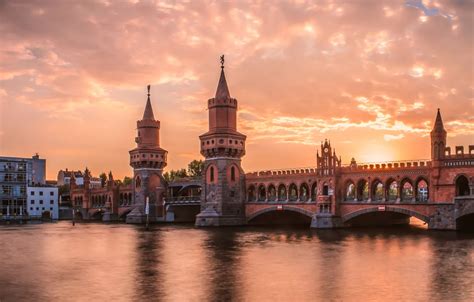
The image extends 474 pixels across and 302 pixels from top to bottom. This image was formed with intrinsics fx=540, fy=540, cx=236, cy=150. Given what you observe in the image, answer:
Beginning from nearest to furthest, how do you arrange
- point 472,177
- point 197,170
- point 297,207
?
point 472,177 → point 297,207 → point 197,170

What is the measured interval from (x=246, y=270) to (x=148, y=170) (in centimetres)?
7257

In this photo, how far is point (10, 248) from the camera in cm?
5094

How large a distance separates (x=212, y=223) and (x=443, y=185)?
35.6 m

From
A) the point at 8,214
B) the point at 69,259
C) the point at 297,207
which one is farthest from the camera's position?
the point at 8,214

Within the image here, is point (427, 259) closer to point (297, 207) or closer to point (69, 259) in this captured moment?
point (69, 259)

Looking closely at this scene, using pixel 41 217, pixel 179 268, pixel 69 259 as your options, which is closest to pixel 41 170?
pixel 41 217

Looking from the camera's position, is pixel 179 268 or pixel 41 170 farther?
pixel 41 170

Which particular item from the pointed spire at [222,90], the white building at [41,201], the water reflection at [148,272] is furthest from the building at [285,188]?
the water reflection at [148,272]

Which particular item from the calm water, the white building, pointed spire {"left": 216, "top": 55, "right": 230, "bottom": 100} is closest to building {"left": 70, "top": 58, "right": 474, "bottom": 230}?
pointed spire {"left": 216, "top": 55, "right": 230, "bottom": 100}

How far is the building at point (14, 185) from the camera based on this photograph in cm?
12394

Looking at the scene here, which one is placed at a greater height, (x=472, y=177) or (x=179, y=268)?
(x=472, y=177)

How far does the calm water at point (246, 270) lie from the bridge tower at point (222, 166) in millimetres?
29524

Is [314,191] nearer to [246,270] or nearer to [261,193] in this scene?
[261,193]

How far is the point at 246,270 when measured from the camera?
3344 cm
